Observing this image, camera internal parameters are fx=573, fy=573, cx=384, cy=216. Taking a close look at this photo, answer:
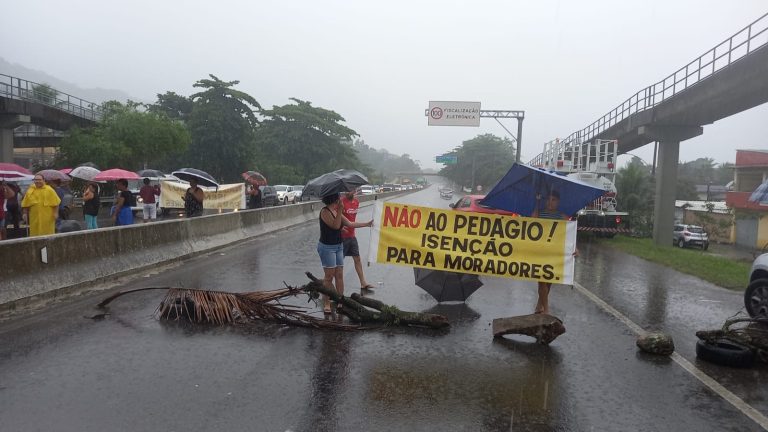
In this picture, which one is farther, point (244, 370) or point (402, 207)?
point (402, 207)

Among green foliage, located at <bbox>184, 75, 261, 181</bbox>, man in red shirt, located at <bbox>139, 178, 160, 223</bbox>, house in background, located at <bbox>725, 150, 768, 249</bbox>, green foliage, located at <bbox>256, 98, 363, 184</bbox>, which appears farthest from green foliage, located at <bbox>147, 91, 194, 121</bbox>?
house in background, located at <bbox>725, 150, 768, 249</bbox>

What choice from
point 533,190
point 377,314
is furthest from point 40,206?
point 533,190

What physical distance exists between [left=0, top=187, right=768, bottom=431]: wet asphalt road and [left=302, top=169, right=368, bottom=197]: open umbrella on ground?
174 cm

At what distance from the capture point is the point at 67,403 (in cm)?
446

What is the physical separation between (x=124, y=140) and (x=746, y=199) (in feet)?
144

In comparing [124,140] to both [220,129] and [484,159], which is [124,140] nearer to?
[220,129]

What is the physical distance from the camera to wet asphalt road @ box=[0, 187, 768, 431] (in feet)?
14.3

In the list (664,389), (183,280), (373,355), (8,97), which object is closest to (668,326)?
(664,389)

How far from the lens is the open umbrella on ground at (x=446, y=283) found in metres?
8.63

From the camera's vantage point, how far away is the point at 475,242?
782 centimetres

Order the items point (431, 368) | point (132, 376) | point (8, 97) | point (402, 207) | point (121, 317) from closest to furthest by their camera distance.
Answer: point (132, 376) → point (431, 368) → point (121, 317) → point (402, 207) → point (8, 97)

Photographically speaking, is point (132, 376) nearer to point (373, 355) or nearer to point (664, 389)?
point (373, 355)

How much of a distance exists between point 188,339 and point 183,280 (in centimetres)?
385

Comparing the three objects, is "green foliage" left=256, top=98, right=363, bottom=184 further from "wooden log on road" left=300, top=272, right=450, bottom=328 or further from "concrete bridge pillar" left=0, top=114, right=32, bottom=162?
"wooden log on road" left=300, top=272, right=450, bottom=328
